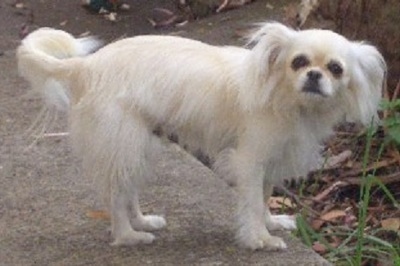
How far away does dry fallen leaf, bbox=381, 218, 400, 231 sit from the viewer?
17.8ft

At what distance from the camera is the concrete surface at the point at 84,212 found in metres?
4.59

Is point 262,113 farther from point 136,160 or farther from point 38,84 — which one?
point 38,84

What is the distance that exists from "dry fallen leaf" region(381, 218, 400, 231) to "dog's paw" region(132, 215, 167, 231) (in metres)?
1.22

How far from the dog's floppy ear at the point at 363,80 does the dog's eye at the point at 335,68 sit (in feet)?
0.30

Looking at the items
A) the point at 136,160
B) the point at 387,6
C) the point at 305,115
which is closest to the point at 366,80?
the point at 305,115

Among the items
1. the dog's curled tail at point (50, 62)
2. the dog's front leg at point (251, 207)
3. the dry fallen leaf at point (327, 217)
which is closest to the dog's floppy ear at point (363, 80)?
the dog's front leg at point (251, 207)

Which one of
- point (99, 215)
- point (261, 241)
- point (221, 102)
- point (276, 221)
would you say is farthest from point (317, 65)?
point (99, 215)

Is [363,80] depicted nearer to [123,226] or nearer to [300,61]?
[300,61]

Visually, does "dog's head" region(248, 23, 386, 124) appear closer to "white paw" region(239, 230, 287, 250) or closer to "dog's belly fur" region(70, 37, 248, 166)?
"dog's belly fur" region(70, 37, 248, 166)

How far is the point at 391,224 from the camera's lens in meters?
5.48

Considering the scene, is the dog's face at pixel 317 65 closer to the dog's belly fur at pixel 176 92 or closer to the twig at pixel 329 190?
the dog's belly fur at pixel 176 92

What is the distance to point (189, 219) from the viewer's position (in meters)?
4.95

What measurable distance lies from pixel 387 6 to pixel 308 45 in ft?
7.74

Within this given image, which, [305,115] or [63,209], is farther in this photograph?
[63,209]
